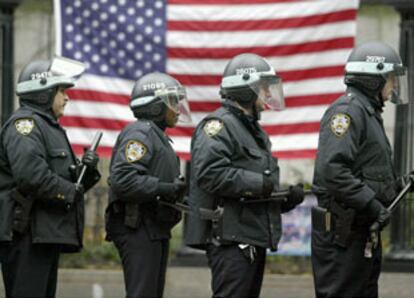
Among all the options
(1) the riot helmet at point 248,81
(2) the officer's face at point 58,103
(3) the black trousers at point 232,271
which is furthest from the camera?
(2) the officer's face at point 58,103

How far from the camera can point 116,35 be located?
1274cm

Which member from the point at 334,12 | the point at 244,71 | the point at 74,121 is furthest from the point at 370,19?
the point at 244,71

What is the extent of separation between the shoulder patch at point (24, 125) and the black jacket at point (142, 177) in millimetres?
661

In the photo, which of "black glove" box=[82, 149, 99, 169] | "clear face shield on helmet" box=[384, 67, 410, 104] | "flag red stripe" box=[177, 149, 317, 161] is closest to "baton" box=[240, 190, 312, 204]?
"clear face shield on helmet" box=[384, 67, 410, 104]

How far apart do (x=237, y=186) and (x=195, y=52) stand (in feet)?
13.4

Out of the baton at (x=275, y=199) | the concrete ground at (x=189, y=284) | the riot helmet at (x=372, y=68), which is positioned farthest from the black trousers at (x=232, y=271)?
the concrete ground at (x=189, y=284)

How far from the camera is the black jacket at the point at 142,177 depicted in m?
9.12

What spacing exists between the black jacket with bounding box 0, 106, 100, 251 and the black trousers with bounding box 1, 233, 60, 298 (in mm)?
107

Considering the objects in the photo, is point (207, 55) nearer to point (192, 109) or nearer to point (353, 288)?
point (192, 109)

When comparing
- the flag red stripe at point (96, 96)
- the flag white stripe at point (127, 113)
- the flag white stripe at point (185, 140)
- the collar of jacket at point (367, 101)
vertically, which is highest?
the collar of jacket at point (367, 101)

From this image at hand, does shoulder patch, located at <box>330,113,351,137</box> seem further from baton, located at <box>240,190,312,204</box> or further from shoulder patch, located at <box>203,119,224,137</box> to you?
shoulder patch, located at <box>203,119,224,137</box>

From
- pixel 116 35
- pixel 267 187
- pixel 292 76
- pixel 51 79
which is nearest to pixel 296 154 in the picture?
pixel 292 76

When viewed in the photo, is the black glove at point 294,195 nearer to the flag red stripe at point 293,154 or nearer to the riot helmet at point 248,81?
the riot helmet at point 248,81

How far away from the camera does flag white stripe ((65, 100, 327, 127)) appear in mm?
12609
